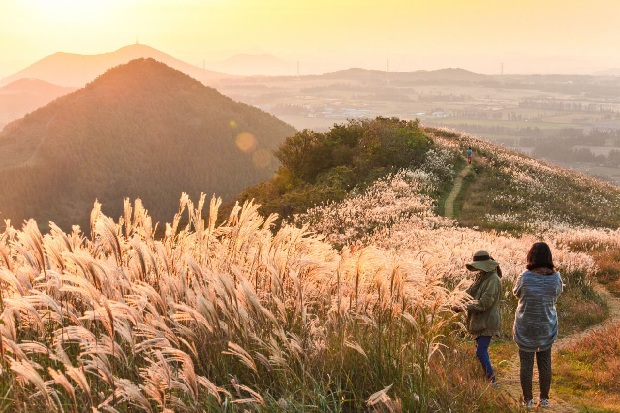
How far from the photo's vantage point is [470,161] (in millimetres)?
37875

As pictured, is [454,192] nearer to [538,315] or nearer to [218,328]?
[538,315]

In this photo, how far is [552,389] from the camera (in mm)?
7480

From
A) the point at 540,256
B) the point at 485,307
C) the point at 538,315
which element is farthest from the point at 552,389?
the point at 540,256

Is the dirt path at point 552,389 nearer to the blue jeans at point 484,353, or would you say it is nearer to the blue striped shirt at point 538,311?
the blue jeans at point 484,353

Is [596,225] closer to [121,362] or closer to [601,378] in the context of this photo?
[601,378]

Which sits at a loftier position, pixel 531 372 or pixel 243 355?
pixel 243 355

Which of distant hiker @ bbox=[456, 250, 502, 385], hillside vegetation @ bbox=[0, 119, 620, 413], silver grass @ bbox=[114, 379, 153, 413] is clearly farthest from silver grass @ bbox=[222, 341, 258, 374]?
distant hiker @ bbox=[456, 250, 502, 385]

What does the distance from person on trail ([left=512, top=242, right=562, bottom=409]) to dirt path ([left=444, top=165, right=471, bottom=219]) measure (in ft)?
62.3

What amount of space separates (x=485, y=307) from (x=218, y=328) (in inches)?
169

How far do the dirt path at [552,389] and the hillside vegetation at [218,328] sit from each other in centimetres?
67

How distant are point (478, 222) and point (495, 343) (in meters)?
14.0

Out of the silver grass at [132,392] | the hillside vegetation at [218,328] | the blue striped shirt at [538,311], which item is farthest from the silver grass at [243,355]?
the blue striped shirt at [538,311]

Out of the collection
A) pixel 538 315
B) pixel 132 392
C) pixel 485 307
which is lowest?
pixel 485 307

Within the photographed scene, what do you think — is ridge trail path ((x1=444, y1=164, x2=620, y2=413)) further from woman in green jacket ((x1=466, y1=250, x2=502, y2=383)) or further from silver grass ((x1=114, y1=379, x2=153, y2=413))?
silver grass ((x1=114, y1=379, x2=153, y2=413))
